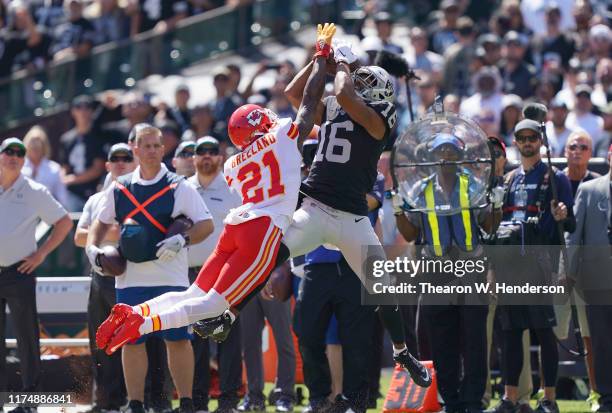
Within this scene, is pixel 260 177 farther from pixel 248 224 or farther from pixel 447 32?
pixel 447 32

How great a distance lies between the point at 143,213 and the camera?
34.2ft

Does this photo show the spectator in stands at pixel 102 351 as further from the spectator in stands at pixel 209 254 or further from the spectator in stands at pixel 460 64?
the spectator in stands at pixel 460 64

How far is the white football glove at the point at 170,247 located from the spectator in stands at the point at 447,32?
787cm

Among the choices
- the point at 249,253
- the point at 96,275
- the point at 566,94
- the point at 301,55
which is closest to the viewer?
the point at 249,253

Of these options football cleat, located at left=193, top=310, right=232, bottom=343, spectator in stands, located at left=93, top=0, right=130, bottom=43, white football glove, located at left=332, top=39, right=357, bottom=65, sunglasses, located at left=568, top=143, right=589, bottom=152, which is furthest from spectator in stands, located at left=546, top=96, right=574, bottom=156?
spectator in stands, located at left=93, top=0, right=130, bottom=43

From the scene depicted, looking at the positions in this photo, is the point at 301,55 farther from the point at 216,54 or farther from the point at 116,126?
the point at 116,126

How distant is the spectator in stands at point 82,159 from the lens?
Result: 1546 centimetres

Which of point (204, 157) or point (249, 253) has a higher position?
point (204, 157)

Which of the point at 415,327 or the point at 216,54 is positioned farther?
the point at 216,54

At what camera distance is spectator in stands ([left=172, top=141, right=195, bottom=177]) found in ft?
39.2

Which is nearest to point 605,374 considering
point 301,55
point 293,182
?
point 293,182

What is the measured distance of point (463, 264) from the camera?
10703 millimetres

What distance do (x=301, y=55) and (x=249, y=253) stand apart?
10332 millimetres

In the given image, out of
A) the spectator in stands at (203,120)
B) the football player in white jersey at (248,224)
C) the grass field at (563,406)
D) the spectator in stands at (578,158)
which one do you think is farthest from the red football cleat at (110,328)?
the spectator in stands at (203,120)
